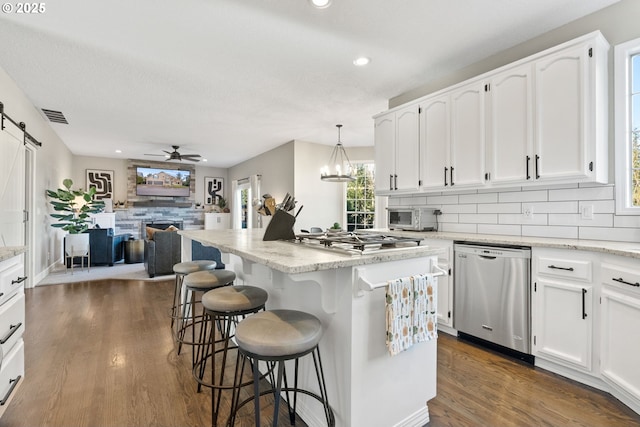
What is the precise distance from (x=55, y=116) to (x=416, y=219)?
5561mm

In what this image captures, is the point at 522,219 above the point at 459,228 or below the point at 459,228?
above

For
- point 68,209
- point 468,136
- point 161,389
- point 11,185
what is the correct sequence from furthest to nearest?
point 68,209, point 11,185, point 468,136, point 161,389

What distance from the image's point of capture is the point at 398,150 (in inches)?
140

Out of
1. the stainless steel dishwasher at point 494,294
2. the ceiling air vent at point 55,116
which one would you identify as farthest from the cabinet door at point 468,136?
the ceiling air vent at point 55,116

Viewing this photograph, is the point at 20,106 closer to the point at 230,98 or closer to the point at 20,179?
the point at 20,179

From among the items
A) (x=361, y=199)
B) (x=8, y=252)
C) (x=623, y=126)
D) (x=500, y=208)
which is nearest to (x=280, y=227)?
(x=8, y=252)

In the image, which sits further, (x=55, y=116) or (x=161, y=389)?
(x=55, y=116)

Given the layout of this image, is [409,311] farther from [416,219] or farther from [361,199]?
[361,199]

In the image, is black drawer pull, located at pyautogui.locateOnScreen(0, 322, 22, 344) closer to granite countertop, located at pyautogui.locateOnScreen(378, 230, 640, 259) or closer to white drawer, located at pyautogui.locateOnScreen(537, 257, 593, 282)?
granite countertop, located at pyautogui.locateOnScreen(378, 230, 640, 259)

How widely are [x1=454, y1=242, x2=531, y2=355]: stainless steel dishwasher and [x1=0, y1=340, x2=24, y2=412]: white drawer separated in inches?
119

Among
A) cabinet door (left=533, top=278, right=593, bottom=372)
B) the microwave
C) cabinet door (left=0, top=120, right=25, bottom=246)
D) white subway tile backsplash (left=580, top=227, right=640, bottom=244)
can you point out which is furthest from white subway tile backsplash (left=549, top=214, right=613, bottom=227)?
cabinet door (left=0, top=120, right=25, bottom=246)

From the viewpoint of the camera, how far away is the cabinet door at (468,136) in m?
2.77

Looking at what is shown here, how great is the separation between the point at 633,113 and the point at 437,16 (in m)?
1.58

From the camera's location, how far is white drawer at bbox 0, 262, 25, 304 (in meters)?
1.50
